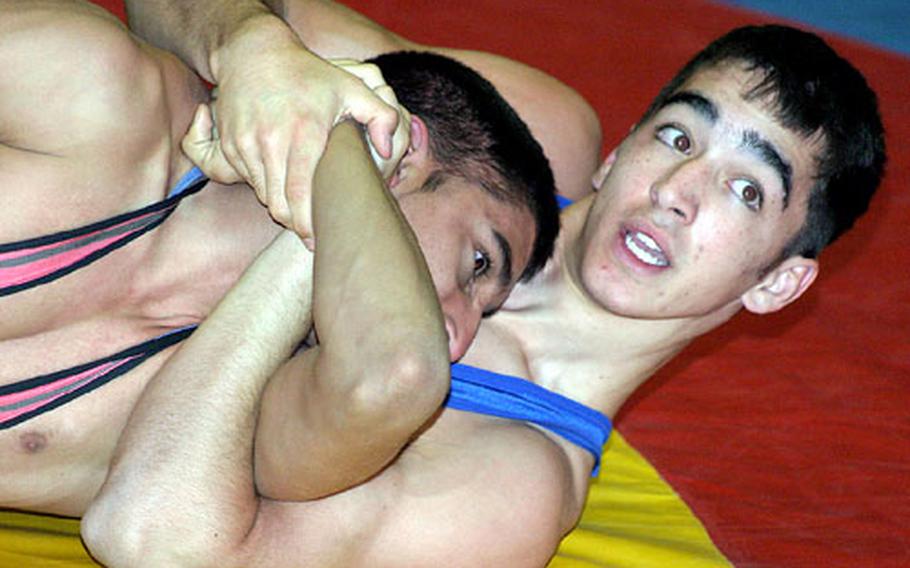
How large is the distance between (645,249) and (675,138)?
22 cm

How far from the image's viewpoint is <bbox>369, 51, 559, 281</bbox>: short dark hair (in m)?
2.33

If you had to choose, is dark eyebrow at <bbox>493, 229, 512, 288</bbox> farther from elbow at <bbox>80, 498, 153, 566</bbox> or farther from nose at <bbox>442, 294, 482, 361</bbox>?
elbow at <bbox>80, 498, 153, 566</bbox>

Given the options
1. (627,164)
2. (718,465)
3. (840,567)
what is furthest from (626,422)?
(627,164)

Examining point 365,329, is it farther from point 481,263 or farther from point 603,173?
point 603,173

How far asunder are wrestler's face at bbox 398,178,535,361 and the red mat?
929 millimetres

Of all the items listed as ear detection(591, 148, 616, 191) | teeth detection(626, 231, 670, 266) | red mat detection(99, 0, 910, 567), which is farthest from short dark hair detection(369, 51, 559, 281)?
red mat detection(99, 0, 910, 567)

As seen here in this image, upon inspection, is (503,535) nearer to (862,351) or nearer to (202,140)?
(202,140)

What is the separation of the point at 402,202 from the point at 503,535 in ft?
1.85

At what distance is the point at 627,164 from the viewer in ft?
8.78

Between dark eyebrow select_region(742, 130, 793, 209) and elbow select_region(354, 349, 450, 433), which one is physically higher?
elbow select_region(354, 349, 450, 433)

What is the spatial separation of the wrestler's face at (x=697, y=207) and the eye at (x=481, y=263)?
0.40 metres

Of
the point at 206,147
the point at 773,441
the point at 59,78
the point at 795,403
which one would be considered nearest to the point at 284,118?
the point at 206,147

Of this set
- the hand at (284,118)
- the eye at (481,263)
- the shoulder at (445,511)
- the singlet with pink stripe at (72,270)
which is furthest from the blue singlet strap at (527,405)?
the hand at (284,118)

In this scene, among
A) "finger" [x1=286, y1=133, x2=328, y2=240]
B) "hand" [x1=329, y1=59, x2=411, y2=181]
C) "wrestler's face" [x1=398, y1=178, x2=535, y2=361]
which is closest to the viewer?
"finger" [x1=286, y1=133, x2=328, y2=240]
